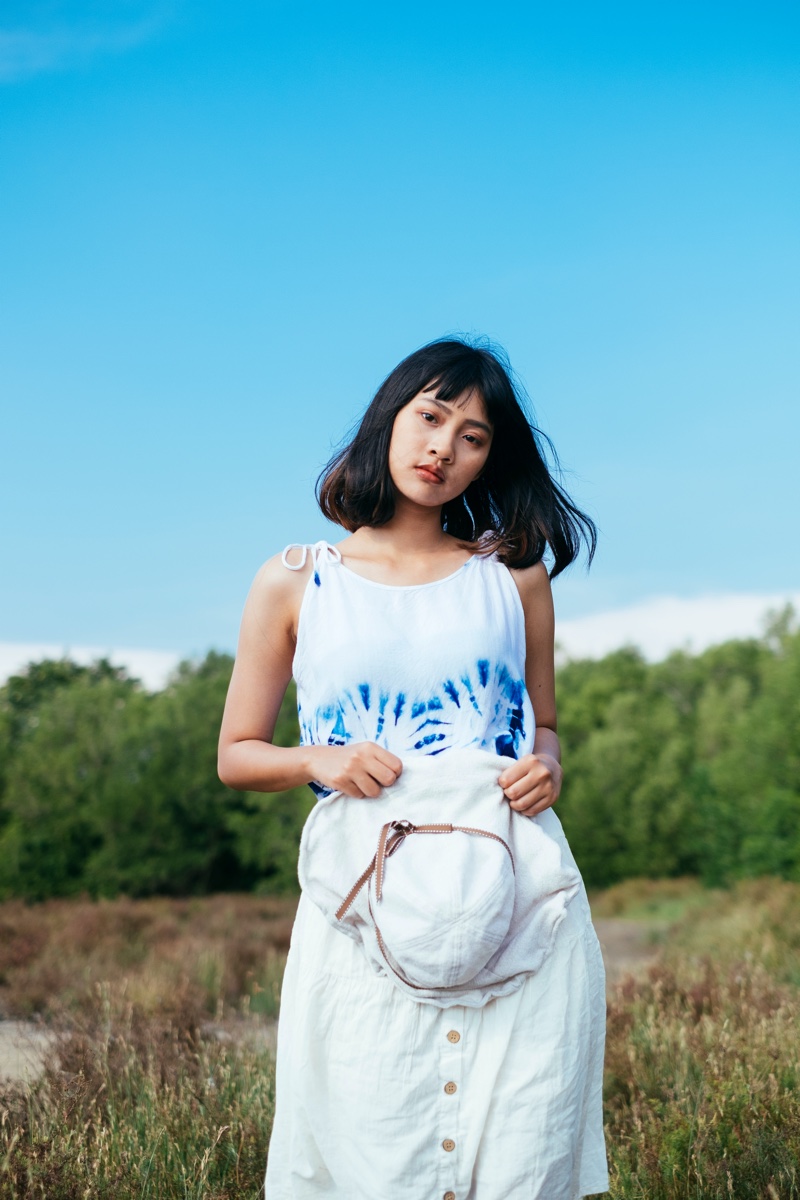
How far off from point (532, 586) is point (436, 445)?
386 mm

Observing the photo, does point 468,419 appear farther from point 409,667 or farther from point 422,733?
point 422,733

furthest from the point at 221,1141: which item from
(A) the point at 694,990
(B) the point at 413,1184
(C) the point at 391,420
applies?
(A) the point at 694,990

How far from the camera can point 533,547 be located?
231 centimetres

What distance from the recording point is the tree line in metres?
29.2

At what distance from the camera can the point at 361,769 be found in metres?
1.86

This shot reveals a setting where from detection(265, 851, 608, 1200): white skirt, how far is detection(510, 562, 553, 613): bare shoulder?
25.6 inches

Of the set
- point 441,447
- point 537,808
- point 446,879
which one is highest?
point 441,447

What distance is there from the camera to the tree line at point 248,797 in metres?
29.2

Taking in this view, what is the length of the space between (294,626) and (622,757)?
113ft

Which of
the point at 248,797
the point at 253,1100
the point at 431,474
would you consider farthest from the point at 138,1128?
the point at 248,797

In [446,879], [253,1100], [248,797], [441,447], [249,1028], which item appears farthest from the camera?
[248,797]

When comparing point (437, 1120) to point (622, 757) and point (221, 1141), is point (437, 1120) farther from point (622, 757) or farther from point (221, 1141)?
point (622, 757)

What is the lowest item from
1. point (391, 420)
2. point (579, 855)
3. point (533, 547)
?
point (579, 855)

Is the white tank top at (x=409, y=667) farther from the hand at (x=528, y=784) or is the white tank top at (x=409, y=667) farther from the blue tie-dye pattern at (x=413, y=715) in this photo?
the hand at (x=528, y=784)
